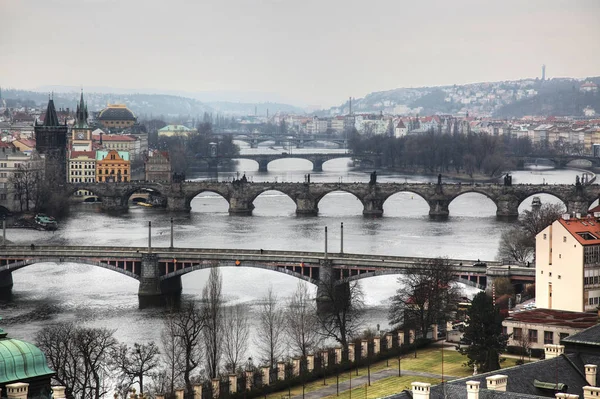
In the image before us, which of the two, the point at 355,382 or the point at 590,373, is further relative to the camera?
the point at 355,382

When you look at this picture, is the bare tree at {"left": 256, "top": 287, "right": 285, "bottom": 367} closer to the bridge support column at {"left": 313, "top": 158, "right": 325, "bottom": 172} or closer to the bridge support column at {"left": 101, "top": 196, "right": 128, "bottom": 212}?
the bridge support column at {"left": 101, "top": 196, "right": 128, "bottom": 212}

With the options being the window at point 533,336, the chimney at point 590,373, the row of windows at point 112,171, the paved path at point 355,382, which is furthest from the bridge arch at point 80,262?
the row of windows at point 112,171

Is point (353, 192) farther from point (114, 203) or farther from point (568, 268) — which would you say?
point (568, 268)

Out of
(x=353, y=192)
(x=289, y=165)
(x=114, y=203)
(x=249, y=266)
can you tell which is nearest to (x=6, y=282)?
(x=249, y=266)

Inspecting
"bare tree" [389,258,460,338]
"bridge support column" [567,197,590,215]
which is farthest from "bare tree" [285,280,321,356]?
"bridge support column" [567,197,590,215]

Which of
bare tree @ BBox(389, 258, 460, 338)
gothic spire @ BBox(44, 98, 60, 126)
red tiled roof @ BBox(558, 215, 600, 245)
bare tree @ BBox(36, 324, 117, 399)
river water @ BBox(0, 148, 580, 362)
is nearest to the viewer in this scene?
bare tree @ BBox(36, 324, 117, 399)

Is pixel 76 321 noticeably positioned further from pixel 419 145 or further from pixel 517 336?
pixel 419 145

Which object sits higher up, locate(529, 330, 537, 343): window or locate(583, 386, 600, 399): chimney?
locate(583, 386, 600, 399): chimney

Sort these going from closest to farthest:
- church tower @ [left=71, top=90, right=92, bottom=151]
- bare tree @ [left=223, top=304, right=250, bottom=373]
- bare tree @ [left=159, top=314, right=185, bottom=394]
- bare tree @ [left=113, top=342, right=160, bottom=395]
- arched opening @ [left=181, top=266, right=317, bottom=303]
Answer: bare tree @ [left=159, top=314, right=185, bottom=394] → bare tree @ [left=113, top=342, right=160, bottom=395] → bare tree @ [left=223, top=304, right=250, bottom=373] → arched opening @ [left=181, top=266, right=317, bottom=303] → church tower @ [left=71, top=90, right=92, bottom=151]

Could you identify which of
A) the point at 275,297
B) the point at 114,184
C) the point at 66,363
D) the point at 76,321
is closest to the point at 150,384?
the point at 66,363
